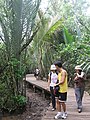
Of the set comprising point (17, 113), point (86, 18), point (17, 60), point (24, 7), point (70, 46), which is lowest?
point (17, 113)

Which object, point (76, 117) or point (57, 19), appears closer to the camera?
point (76, 117)

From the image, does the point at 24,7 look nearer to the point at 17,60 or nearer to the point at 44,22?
the point at 17,60

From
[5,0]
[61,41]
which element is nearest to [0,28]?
[5,0]

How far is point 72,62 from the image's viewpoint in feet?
37.1

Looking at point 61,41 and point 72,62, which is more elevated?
point 61,41

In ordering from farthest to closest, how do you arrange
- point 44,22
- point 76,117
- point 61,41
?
point 61,41 → point 44,22 → point 76,117

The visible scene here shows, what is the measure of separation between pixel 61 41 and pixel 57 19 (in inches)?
88.9

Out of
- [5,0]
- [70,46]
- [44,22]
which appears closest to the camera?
[5,0]

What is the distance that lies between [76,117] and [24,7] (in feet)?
15.1

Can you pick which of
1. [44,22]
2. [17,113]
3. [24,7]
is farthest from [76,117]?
[44,22]

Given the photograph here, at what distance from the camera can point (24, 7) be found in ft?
27.8

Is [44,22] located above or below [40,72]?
above

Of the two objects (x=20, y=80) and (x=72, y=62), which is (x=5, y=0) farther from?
(x=72, y=62)

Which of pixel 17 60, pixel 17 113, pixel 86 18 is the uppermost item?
pixel 86 18
